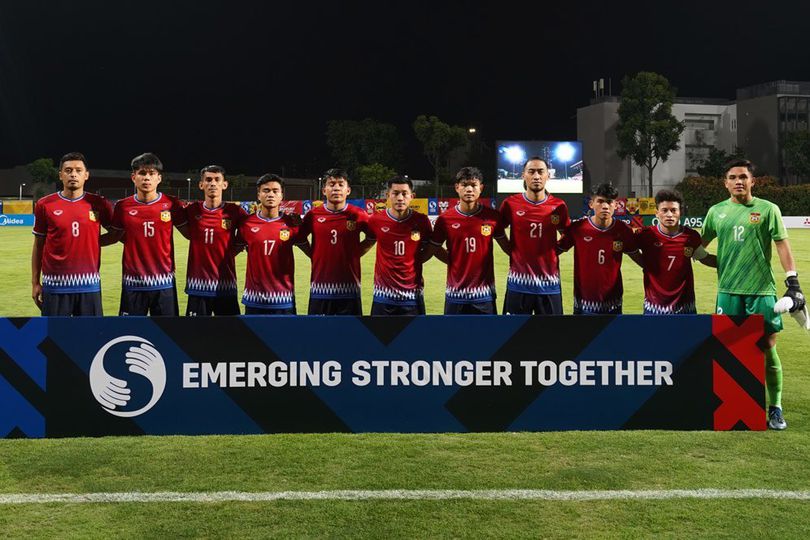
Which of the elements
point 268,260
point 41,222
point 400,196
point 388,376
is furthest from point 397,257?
point 41,222

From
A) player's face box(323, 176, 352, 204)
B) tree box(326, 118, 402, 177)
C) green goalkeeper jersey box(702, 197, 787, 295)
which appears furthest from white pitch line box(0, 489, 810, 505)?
tree box(326, 118, 402, 177)

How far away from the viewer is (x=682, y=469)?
4965mm

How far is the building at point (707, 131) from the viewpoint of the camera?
233ft

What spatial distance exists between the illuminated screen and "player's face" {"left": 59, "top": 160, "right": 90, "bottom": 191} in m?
42.1

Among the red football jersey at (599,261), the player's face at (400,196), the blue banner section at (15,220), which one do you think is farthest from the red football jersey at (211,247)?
the blue banner section at (15,220)

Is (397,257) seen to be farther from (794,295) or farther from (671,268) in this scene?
(794,295)

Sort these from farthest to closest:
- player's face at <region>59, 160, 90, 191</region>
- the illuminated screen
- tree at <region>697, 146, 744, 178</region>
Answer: tree at <region>697, 146, 744, 178</region>
the illuminated screen
player's face at <region>59, 160, 90, 191</region>

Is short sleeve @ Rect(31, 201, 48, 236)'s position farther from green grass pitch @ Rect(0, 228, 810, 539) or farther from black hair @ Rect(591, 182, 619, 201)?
black hair @ Rect(591, 182, 619, 201)

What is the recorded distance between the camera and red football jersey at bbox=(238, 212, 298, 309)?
281 inches

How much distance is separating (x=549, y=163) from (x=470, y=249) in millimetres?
42859

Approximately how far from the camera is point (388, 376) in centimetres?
571

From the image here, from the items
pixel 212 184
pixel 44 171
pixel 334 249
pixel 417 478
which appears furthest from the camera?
pixel 44 171

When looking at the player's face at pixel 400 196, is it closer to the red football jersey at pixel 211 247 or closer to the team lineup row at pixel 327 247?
the team lineup row at pixel 327 247

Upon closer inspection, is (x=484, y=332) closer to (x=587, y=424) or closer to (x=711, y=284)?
(x=587, y=424)
